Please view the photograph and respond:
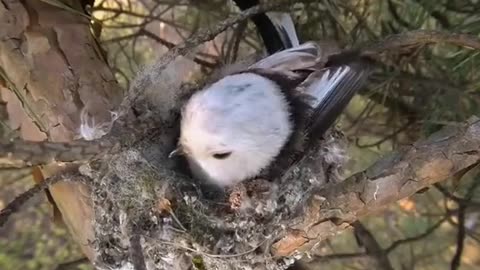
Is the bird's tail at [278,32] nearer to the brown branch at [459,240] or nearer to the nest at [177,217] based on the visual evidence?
the nest at [177,217]

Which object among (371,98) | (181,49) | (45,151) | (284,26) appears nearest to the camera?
(45,151)

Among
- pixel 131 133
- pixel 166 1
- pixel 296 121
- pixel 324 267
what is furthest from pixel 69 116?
pixel 324 267

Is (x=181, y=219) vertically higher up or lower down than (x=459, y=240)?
higher up

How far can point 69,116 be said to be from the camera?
0.55 m

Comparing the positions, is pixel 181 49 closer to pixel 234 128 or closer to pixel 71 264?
pixel 234 128

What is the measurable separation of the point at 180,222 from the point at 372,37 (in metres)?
0.33

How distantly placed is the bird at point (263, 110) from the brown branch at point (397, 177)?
0.07 m

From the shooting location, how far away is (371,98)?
0.81 m

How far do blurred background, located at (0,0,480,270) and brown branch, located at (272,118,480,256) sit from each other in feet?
0.73

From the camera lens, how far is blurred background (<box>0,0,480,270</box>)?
74cm

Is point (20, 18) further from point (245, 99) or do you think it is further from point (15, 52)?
point (245, 99)

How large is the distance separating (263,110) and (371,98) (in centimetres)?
30

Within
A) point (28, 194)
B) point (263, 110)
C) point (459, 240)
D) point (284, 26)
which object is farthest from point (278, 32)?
point (459, 240)

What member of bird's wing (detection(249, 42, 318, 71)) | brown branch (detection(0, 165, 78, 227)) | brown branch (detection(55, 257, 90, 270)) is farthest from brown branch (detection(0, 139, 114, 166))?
brown branch (detection(55, 257, 90, 270))
